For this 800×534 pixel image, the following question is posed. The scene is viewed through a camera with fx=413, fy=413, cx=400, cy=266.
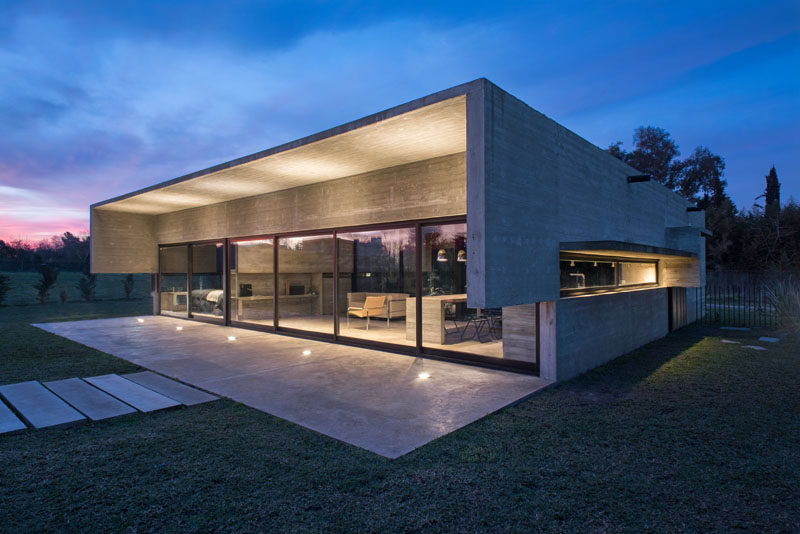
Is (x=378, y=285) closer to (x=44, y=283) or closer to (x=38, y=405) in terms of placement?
(x=38, y=405)

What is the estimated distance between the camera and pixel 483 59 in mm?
55344

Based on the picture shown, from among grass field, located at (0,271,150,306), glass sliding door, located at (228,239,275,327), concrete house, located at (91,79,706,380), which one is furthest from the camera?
grass field, located at (0,271,150,306)

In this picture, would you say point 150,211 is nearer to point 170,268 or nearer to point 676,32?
point 170,268

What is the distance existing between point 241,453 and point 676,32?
2766 cm

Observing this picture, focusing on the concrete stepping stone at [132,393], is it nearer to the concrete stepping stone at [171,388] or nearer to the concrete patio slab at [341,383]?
the concrete stepping stone at [171,388]

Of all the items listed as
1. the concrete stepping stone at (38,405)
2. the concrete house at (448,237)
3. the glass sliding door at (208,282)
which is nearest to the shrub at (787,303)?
the concrete house at (448,237)

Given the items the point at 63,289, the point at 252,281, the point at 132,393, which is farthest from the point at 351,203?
the point at 63,289

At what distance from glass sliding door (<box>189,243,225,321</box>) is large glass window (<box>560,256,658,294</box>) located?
864 cm

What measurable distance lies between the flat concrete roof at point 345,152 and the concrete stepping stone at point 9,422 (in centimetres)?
434

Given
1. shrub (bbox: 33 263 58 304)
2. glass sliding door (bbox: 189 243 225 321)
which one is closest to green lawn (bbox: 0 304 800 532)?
glass sliding door (bbox: 189 243 225 321)

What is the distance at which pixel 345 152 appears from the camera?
6.19 m

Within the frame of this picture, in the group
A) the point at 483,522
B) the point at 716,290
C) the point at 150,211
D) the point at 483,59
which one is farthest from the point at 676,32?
the point at 483,59

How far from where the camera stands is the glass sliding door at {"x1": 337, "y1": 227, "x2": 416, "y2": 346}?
7191mm

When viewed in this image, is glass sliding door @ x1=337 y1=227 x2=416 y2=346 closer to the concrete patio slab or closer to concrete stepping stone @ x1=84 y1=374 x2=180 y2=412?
the concrete patio slab
